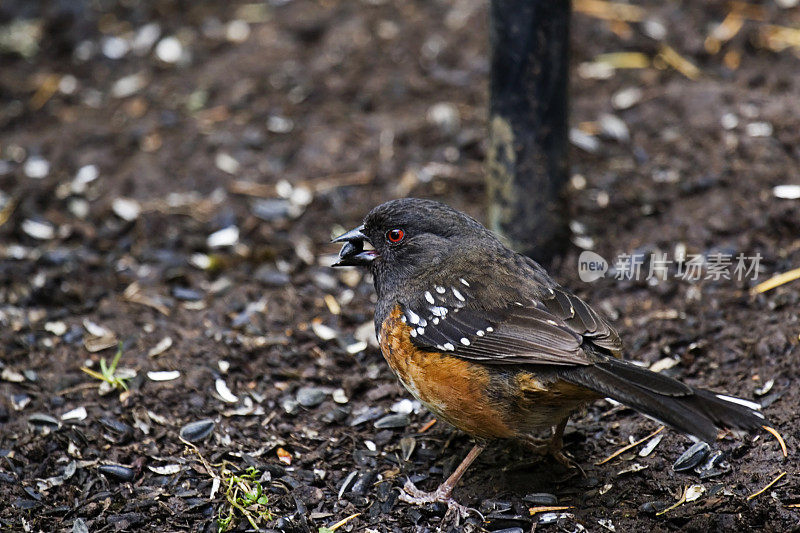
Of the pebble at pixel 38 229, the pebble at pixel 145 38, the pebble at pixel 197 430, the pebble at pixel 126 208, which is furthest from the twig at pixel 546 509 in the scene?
the pebble at pixel 145 38

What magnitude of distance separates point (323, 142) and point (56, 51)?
2.77m

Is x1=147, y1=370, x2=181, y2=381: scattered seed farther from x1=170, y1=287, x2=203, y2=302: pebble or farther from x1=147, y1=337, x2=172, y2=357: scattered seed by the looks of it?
x1=170, y1=287, x2=203, y2=302: pebble

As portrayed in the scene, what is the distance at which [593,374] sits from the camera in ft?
9.25

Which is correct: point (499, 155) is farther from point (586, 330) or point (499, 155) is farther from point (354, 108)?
point (354, 108)

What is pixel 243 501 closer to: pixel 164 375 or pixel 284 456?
pixel 284 456

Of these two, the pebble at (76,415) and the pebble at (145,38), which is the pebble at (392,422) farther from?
the pebble at (145,38)

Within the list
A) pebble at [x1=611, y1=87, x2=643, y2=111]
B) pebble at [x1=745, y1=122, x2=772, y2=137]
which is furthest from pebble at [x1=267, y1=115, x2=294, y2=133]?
pebble at [x1=745, y1=122, x2=772, y2=137]

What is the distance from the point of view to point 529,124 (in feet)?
13.3

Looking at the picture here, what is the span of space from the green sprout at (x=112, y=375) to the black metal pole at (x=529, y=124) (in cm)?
197

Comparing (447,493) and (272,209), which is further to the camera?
(272,209)

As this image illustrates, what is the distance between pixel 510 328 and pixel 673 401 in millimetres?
675

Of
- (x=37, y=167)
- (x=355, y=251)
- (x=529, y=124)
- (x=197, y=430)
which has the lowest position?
(x=37, y=167)

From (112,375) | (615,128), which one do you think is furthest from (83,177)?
(615,128)

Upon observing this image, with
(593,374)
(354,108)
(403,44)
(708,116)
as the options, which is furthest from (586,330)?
(403,44)
